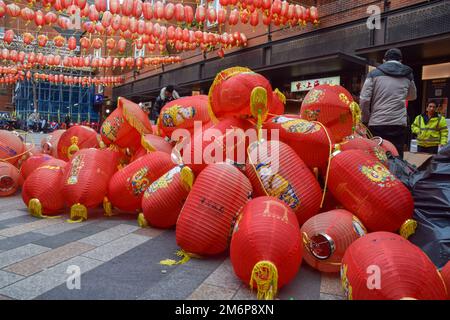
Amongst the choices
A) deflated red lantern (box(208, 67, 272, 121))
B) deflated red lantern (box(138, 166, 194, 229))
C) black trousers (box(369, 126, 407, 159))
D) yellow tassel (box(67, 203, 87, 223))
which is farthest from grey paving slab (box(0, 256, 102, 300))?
black trousers (box(369, 126, 407, 159))

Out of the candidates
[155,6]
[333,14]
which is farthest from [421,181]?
[155,6]

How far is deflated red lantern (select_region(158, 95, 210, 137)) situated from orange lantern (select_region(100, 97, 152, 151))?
0.30 meters

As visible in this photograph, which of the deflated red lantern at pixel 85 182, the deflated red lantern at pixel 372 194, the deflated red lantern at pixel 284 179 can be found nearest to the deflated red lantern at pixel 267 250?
the deflated red lantern at pixel 284 179

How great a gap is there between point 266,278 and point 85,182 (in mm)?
2493

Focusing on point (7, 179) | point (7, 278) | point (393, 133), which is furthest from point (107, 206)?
point (393, 133)

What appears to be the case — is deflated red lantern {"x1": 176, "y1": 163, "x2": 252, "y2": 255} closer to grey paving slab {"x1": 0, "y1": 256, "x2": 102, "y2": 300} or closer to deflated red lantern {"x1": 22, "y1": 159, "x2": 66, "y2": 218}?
grey paving slab {"x1": 0, "y1": 256, "x2": 102, "y2": 300}

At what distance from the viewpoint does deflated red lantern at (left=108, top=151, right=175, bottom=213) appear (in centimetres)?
382

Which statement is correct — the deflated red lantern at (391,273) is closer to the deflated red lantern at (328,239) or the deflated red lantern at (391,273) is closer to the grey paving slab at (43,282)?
the deflated red lantern at (328,239)

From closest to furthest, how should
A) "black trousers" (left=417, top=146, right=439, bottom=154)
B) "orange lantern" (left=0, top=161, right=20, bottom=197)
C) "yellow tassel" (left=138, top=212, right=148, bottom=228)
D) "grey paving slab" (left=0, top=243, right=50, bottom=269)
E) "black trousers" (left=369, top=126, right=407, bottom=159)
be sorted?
"grey paving slab" (left=0, top=243, right=50, bottom=269) < "yellow tassel" (left=138, top=212, right=148, bottom=228) < "black trousers" (left=369, top=126, right=407, bottom=159) < "orange lantern" (left=0, top=161, right=20, bottom=197) < "black trousers" (left=417, top=146, right=439, bottom=154)

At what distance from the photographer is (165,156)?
13.2ft

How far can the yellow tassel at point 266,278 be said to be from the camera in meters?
1.99

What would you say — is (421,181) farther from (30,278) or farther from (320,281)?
(30,278)

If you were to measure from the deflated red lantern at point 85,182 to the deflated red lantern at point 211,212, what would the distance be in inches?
61.3
